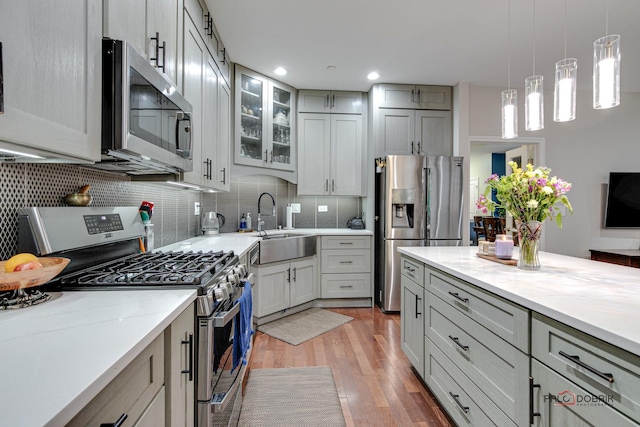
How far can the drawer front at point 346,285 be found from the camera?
3.59 metres

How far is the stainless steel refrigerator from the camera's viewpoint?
342cm

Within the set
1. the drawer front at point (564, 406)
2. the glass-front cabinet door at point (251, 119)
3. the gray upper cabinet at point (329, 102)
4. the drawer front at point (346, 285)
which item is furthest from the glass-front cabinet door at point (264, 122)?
the drawer front at point (564, 406)

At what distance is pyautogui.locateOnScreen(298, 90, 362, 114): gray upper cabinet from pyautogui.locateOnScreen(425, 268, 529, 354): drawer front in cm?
272

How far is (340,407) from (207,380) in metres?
1.04

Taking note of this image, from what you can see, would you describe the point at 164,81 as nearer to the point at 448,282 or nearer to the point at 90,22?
the point at 90,22

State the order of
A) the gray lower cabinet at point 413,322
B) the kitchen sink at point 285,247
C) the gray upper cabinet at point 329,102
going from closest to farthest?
the gray lower cabinet at point 413,322 < the kitchen sink at point 285,247 < the gray upper cabinet at point 329,102

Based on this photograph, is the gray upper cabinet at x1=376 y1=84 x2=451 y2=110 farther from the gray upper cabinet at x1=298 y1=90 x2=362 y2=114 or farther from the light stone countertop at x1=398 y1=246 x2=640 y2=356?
the light stone countertop at x1=398 y1=246 x2=640 y2=356

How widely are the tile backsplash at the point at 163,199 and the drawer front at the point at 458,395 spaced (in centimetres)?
185

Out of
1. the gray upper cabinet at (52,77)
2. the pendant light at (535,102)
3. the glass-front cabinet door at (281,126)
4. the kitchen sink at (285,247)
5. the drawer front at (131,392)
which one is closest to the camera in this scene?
the drawer front at (131,392)

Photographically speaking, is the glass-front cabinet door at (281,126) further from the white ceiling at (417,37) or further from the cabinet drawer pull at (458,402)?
the cabinet drawer pull at (458,402)

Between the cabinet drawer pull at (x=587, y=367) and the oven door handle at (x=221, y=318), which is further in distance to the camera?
the oven door handle at (x=221, y=318)

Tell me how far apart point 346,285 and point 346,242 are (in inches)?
19.9

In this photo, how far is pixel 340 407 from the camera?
5.97ft

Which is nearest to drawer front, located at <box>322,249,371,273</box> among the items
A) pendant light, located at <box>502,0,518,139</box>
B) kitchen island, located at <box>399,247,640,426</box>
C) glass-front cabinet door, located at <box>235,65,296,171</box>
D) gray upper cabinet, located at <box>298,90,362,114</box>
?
glass-front cabinet door, located at <box>235,65,296,171</box>
